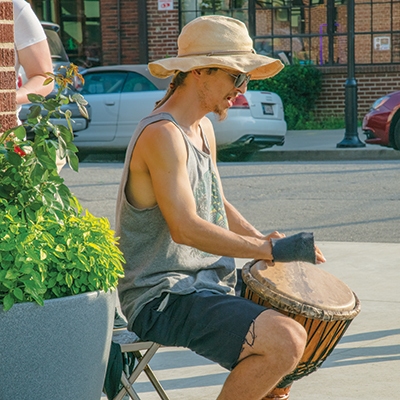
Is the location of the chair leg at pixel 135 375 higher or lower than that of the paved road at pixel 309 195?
higher

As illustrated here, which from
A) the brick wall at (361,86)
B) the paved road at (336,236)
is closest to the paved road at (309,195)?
the paved road at (336,236)

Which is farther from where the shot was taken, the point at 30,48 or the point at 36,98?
the point at 30,48

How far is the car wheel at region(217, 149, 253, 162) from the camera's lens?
1527 centimetres

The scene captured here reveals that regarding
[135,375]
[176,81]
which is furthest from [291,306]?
[176,81]

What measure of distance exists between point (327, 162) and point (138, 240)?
11.3 m

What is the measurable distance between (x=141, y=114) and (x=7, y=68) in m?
11.0

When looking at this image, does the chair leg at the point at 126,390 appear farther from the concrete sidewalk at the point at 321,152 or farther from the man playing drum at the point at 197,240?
the concrete sidewalk at the point at 321,152

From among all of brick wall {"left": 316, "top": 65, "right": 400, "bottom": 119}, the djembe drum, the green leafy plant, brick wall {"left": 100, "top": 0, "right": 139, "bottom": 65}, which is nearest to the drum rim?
the djembe drum

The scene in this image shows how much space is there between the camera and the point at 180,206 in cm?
332

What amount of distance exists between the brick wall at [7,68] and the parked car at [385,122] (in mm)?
11571

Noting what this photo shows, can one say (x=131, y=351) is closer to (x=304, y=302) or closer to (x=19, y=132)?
(x=304, y=302)

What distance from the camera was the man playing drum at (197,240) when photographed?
3.21 meters

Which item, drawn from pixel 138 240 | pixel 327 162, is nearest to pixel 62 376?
pixel 138 240

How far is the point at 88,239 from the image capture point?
9.76ft
